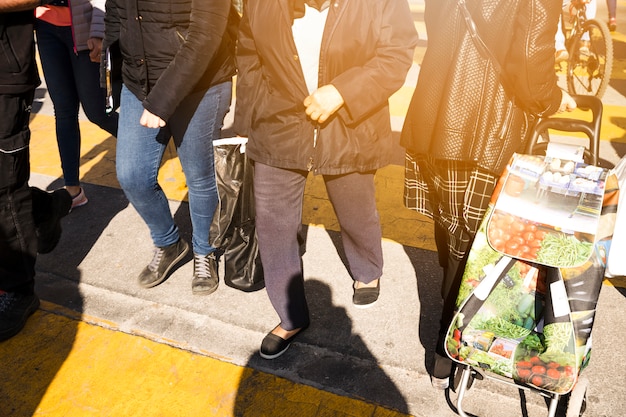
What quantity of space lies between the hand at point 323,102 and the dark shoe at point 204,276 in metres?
1.47

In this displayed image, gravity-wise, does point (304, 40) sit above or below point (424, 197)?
above

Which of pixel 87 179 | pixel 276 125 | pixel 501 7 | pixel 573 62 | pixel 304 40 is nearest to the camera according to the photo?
pixel 501 7

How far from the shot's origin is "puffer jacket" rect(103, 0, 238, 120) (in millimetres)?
2420

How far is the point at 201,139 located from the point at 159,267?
3.08ft

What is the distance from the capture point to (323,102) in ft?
7.38

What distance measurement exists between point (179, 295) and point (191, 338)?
398 millimetres

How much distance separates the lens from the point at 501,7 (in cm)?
192

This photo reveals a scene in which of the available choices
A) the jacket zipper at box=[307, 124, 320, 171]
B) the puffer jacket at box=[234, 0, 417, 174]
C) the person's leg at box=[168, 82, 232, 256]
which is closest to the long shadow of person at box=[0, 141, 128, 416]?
the person's leg at box=[168, 82, 232, 256]

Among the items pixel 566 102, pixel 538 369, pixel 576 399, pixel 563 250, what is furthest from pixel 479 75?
pixel 576 399

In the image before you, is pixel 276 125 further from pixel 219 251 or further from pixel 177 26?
pixel 219 251

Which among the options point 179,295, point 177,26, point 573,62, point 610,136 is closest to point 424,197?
point 177,26

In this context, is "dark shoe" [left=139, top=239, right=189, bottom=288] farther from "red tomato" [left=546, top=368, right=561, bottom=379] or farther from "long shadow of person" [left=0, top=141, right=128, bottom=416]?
"red tomato" [left=546, top=368, right=561, bottom=379]

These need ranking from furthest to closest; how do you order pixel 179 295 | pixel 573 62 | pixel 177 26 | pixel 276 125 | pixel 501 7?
pixel 573 62, pixel 179 295, pixel 177 26, pixel 276 125, pixel 501 7

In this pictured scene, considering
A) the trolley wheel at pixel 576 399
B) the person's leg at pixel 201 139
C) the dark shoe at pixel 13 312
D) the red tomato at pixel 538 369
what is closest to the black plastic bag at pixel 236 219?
the person's leg at pixel 201 139
